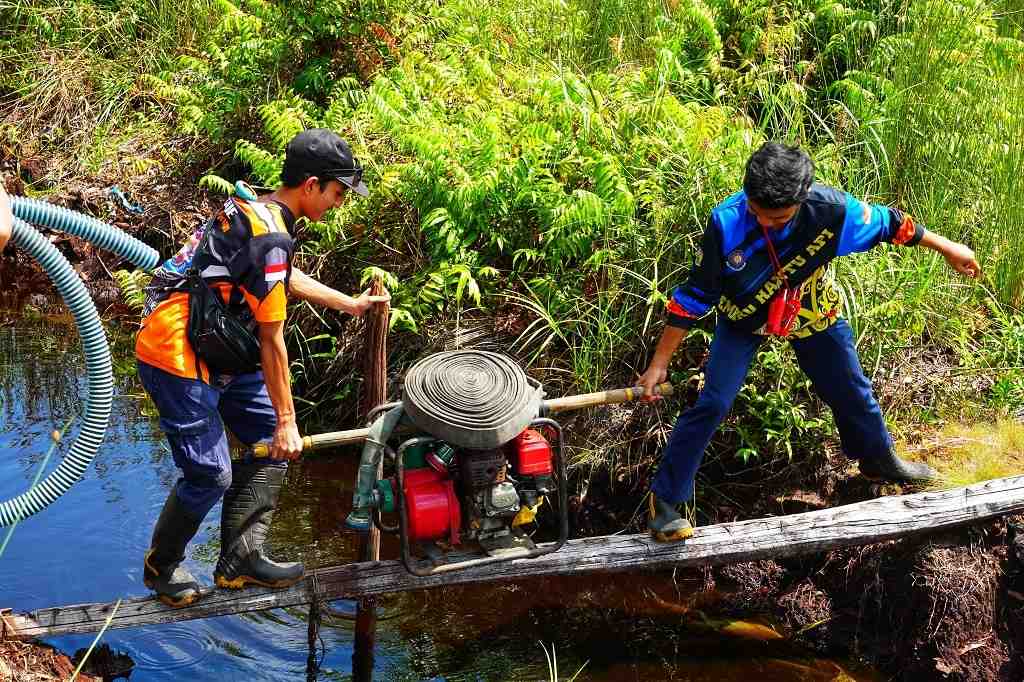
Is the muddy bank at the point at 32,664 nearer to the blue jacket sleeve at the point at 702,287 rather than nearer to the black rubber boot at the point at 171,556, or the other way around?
the black rubber boot at the point at 171,556

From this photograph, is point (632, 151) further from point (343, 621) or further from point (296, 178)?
point (343, 621)

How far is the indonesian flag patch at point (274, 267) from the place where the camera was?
12.7 ft

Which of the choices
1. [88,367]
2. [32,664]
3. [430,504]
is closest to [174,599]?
[32,664]

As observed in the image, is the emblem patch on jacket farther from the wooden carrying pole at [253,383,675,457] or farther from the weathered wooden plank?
the weathered wooden plank

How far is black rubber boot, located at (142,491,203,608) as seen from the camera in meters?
4.23

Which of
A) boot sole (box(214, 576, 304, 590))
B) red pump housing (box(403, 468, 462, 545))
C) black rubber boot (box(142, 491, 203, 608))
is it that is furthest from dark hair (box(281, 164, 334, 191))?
boot sole (box(214, 576, 304, 590))

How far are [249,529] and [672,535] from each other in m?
1.90

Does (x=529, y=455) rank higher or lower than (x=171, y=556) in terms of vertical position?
higher

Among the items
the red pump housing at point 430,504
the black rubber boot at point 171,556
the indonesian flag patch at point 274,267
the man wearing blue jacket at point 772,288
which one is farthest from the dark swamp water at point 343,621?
the indonesian flag patch at point 274,267

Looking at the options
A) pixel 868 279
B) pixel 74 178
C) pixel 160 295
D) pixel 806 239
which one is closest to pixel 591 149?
pixel 868 279

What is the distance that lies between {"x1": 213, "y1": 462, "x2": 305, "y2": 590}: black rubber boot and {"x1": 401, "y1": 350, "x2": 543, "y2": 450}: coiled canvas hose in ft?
2.31

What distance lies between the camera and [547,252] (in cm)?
659

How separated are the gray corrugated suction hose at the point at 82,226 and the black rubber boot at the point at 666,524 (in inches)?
98.7

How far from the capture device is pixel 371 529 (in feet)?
15.8
